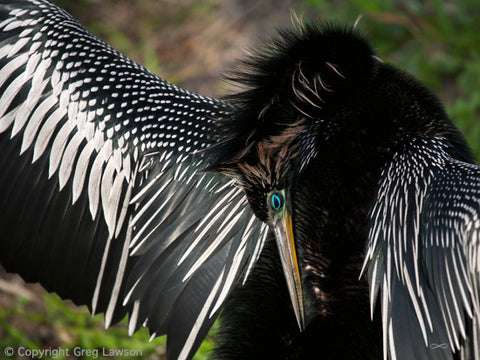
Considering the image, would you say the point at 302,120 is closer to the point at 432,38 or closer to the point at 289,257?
the point at 289,257

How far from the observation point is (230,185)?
229 cm

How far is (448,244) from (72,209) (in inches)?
54.8

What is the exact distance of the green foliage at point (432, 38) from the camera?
4082 millimetres

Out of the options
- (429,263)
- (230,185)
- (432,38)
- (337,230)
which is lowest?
(429,263)

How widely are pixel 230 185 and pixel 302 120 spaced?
1.17 ft

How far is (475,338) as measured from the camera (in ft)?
6.02

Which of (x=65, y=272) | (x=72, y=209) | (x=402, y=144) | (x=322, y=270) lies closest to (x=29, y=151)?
(x=72, y=209)

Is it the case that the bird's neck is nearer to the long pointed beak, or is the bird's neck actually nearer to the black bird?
the black bird

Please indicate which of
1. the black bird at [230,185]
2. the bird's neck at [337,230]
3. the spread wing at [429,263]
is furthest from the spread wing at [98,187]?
the spread wing at [429,263]

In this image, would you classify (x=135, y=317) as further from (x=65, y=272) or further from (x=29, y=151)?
(x=29, y=151)

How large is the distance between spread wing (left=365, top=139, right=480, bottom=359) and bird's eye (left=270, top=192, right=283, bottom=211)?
31cm

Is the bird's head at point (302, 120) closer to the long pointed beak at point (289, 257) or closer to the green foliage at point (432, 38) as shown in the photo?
the long pointed beak at point (289, 257)

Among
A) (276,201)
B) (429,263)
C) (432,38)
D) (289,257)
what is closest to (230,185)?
(276,201)

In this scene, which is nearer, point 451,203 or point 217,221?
point 451,203
